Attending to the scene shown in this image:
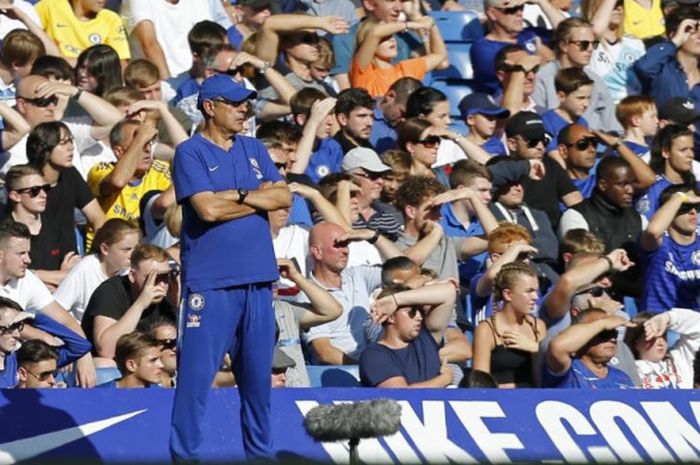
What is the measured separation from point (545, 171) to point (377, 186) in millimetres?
1579

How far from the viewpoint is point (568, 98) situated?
46.4 feet

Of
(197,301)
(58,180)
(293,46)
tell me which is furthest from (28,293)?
(293,46)

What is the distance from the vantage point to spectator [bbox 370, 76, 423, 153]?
13.6 meters

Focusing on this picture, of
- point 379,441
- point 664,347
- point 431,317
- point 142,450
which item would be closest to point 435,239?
point 431,317

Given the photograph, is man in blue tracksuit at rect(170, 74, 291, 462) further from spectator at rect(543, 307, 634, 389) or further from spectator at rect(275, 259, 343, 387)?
spectator at rect(543, 307, 634, 389)

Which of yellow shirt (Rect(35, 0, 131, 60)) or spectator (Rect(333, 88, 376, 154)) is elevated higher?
yellow shirt (Rect(35, 0, 131, 60))

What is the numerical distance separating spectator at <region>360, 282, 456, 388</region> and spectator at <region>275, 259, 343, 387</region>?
1.37 feet

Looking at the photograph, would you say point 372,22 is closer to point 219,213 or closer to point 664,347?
point 664,347

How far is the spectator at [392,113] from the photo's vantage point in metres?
13.6

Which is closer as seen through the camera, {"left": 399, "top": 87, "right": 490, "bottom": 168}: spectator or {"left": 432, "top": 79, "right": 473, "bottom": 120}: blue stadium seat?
{"left": 399, "top": 87, "right": 490, "bottom": 168}: spectator

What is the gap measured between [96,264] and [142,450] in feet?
6.55

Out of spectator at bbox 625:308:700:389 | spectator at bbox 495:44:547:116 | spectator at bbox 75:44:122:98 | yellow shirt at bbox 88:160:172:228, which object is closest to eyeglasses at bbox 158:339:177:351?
yellow shirt at bbox 88:160:172:228

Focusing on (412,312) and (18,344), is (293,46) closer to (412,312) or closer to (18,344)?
(412,312)

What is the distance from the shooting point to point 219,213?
796 centimetres
